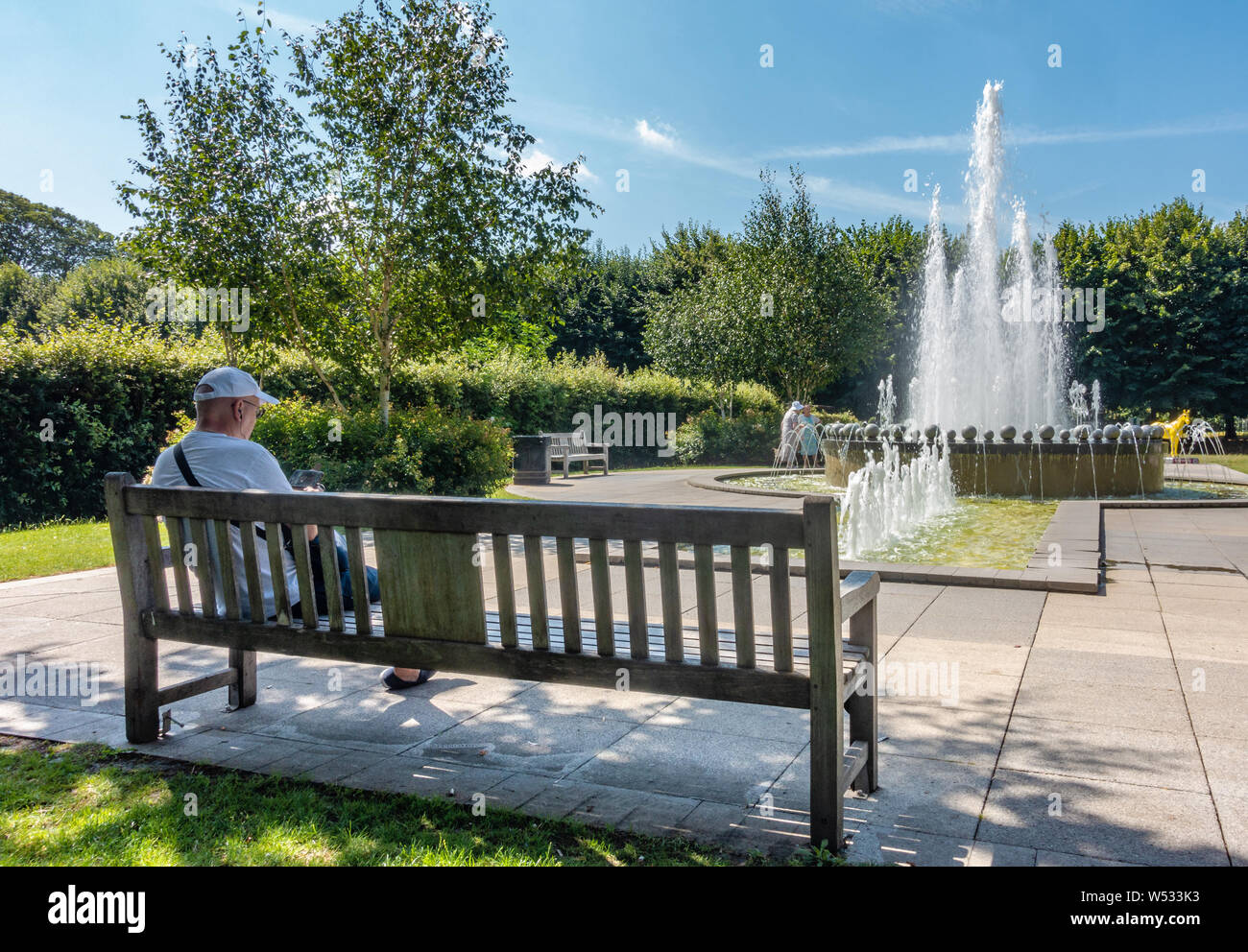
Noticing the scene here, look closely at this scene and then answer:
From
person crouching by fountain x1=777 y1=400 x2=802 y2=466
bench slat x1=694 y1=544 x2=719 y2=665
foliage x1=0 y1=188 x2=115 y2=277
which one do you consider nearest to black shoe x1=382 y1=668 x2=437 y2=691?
bench slat x1=694 y1=544 x2=719 y2=665

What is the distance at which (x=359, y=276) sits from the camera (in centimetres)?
1320

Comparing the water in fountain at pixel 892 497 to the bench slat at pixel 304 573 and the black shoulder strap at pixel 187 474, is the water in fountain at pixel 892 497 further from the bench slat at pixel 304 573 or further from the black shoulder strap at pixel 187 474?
the bench slat at pixel 304 573

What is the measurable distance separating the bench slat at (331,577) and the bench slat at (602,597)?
36.9 inches

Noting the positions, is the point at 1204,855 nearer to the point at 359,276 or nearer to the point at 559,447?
the point at 359,276

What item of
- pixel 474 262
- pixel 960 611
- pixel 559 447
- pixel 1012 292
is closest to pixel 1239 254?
pixel 1012 292

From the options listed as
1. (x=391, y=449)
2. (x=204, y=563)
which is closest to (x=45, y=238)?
(x=391, y=449)

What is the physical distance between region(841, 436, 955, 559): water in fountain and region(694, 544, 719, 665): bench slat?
607 cm

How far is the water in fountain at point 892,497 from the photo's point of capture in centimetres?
930

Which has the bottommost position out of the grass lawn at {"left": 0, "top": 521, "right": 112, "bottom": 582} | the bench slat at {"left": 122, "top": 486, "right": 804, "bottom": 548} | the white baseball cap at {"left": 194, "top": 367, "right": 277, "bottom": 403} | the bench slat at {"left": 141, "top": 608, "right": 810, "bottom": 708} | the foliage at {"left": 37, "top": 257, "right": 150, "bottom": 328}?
the grass lawn at {"left": 0, "top": 521, "right": 112, "bottom": 582}

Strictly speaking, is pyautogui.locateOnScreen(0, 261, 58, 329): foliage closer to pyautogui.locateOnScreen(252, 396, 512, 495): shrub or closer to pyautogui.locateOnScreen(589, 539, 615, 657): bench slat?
pyautogui.locateOnScreen(252, 396, 512, 495): shrub

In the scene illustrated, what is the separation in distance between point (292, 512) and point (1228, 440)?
131 feet

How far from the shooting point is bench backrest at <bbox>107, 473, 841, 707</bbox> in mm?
2736
